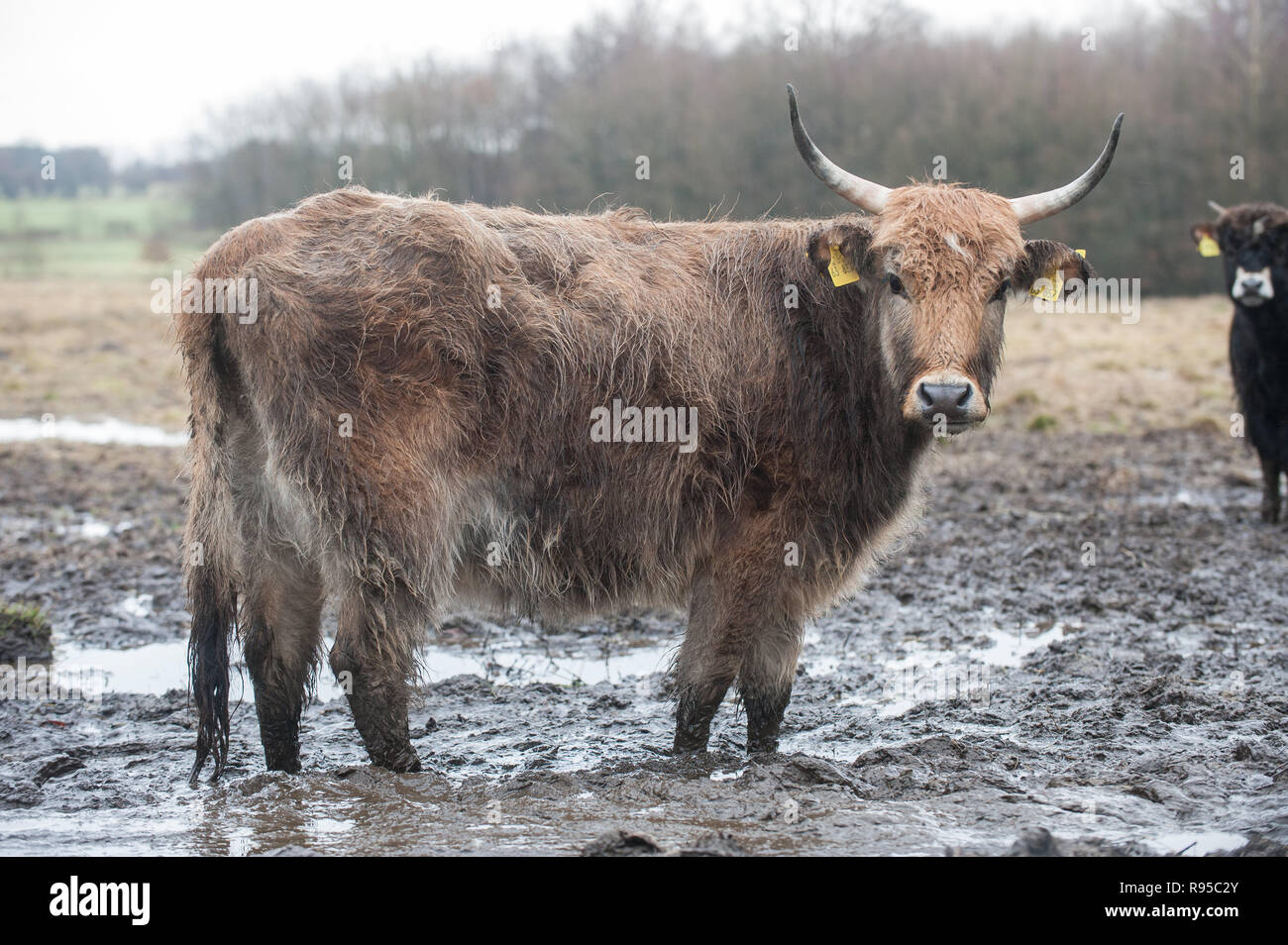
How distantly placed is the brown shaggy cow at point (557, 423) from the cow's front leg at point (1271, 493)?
553 cm

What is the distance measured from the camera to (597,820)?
3.95m

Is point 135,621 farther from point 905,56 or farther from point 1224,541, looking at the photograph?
point 905,56

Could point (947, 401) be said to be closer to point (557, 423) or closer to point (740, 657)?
point (740, 657)

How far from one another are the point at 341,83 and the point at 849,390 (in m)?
40.1

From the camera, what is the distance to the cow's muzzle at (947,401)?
4012 mm

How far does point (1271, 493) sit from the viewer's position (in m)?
9.09

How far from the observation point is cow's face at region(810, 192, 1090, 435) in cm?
414

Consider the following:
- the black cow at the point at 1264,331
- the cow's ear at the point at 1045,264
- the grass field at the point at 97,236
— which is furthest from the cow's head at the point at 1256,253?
the grass field at the point at 97,236

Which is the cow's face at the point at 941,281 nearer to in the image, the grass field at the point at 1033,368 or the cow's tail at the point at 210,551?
the cow's tail at the point at 210,551

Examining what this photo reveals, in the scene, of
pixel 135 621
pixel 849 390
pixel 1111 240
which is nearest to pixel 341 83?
pixel 1111 240

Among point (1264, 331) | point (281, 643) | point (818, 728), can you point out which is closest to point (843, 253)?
point (818, 728)

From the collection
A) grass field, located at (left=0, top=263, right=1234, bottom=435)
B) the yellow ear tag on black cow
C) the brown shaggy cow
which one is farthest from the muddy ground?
grass field, located at (left=0, top=263, right=1234, bottom=435)

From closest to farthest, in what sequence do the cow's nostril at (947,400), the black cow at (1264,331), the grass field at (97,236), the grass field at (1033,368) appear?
the cow's nostril at (947,400), the black cow at (1264,331), the grass field at (1033,368), the grass field at (97,236)

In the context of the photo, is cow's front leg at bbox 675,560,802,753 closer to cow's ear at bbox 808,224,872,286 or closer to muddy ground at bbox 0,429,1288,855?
muddy ground at bbox 0,429,1288,855
